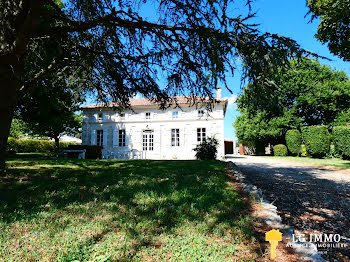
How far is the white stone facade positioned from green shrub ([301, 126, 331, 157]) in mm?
7635

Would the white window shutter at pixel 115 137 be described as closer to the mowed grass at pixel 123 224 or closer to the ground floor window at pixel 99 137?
the ground floor window at pixel 99 137

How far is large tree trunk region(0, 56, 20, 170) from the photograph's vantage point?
162 inches

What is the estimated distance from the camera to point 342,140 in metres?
13.6

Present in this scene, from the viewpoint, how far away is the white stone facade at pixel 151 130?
56.1 feet

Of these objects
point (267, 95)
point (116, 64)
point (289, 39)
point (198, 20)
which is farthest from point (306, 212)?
point (116, 64)

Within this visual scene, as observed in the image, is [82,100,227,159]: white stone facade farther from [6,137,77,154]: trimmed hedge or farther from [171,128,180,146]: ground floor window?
[6,137,77,154]: trimmed hedge

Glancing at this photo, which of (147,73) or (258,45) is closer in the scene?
(258,45)

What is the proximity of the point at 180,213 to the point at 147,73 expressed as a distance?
3.86m

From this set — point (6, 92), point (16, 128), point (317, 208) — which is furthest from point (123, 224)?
point (16, 128)

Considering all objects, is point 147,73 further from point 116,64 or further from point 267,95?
point 267,95

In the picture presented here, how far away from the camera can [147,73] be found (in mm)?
5102

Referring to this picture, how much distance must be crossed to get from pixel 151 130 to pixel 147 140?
42.5 inches

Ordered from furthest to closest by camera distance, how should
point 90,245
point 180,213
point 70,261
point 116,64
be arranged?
point 116,64, point 180,213, point 90,245, point 70,261

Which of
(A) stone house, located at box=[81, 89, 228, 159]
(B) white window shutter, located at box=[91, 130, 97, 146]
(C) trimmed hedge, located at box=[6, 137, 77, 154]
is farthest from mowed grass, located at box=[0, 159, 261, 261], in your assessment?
(C) trimmed hedge, located at box=[6, 137, 77, 154]
